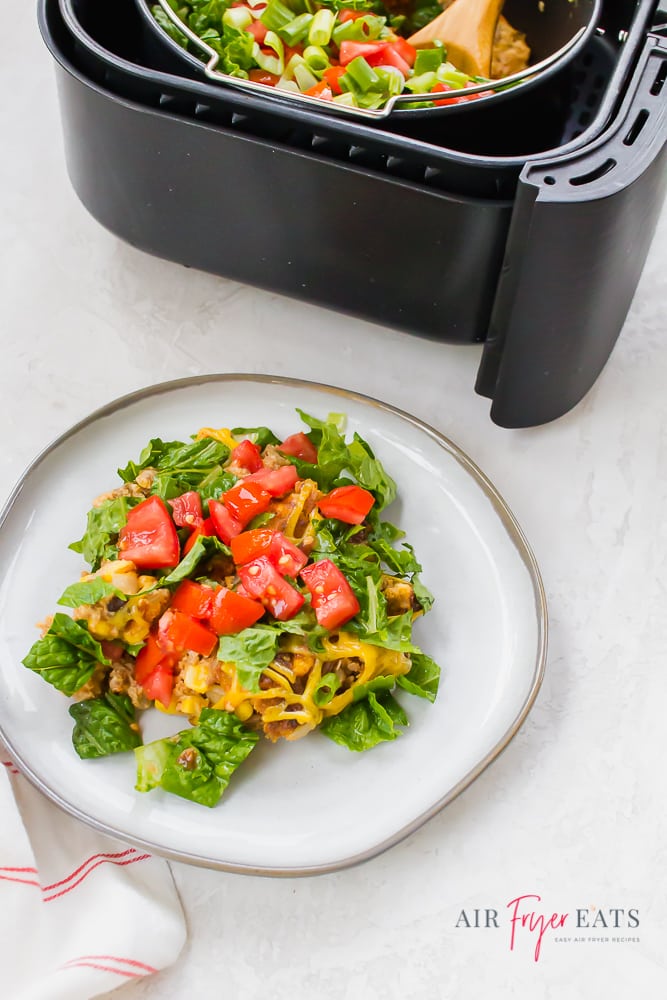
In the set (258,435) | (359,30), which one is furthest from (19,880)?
(359,30)

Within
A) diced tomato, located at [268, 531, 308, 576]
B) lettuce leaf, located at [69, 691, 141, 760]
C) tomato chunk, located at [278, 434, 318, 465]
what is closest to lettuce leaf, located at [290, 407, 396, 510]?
tomato chunk, located at [278, 434, 318, 465]

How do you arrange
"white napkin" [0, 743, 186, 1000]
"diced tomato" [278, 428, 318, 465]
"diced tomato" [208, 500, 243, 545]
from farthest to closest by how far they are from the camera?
"diced tomato" [278, 428, 318, 465] < "diced tomato" [208, 500, 243, 545] < "white napkin" [0, 743, 186, 1000]

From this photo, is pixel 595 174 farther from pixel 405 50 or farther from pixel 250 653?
pixel 250 653

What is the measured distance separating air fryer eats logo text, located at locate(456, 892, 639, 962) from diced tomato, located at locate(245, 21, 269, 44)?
3.20ft

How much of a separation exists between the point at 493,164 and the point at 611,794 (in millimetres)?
653

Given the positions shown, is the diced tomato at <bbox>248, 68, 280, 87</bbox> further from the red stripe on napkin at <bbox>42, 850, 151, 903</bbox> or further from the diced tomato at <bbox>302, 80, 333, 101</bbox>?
the red stripe on napkin at <bbox>42, 850, 151, 903</bbox>

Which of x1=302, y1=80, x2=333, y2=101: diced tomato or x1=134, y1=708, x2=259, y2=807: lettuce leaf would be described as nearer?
x1=134, y1=708, x2=259, y2=807: lettuce leaf

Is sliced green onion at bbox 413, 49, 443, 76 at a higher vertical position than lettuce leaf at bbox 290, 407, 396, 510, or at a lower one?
higher

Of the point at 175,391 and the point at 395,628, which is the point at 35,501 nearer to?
the point at 175,391

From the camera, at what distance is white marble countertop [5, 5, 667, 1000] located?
1.05 meters

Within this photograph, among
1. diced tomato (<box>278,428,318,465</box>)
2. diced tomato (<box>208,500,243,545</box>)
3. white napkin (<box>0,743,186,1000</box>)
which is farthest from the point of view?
diced tomato (<box>278,428,318,465</box>)

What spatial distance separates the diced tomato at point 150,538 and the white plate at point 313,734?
0.36 feet

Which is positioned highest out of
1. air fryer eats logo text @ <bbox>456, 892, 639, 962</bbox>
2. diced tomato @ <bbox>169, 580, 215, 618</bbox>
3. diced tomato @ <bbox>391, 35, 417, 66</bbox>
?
diced tomato @ <bbox>391, 35, 417, 66</bbox>

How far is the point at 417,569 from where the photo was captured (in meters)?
1.13
